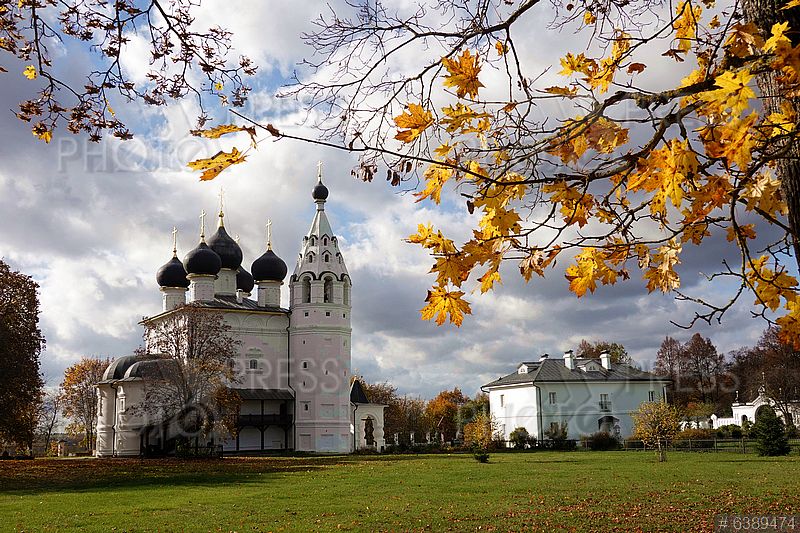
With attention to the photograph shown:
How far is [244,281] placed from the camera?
56438 mm

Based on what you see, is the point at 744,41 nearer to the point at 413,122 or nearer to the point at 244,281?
the point at 413,122

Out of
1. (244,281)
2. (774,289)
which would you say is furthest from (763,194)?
(244,281)

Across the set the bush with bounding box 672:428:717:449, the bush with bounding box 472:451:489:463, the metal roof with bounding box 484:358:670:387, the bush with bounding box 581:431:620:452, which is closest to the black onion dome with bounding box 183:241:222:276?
the metal roof with bounding box 484:358:670:387

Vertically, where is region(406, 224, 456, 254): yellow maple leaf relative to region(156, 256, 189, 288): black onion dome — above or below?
below

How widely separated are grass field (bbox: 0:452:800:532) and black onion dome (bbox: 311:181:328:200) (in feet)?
91.0

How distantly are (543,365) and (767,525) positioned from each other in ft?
142

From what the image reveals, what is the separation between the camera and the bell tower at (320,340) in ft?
155

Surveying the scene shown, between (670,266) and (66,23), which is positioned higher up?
(66,23)

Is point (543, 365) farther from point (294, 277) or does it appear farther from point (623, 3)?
point (623, 3)

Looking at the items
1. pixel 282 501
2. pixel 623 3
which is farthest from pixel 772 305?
pixel 282 501

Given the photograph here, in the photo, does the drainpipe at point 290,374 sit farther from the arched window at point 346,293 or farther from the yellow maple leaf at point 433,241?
the yellow maple leaf at point 433,241

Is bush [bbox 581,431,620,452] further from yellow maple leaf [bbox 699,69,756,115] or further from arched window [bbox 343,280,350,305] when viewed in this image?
yellow maple leaf [bbox 699,69,756,115]

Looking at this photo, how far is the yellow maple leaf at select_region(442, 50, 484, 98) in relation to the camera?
3340 mm

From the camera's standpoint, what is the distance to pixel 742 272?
339cm
